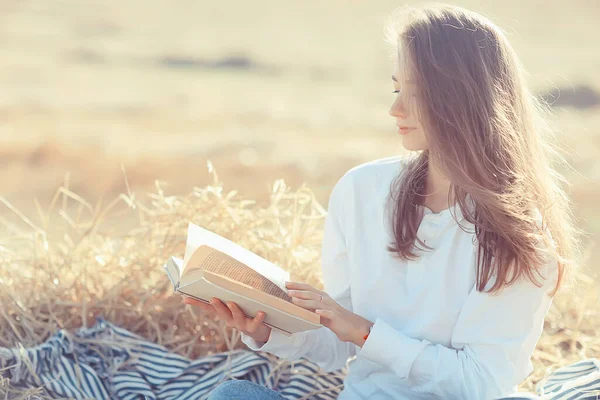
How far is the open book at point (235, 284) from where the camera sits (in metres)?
2.11

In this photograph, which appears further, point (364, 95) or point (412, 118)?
point (364, 95)

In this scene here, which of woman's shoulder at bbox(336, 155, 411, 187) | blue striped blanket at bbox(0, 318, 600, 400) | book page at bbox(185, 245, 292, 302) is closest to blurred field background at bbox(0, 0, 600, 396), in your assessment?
blue striped blanket at bbox(0, 318, 600, 400)

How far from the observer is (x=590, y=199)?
6.62 m

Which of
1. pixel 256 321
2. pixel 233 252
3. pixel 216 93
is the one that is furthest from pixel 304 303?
pixel 216 93

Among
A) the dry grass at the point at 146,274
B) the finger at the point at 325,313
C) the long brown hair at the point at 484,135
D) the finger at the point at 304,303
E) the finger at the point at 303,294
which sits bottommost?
the dry grass at the point at 146,274

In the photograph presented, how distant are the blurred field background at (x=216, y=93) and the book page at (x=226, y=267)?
3.27 meters

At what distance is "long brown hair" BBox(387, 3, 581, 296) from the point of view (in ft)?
7.64

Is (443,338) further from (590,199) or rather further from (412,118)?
(590,199)

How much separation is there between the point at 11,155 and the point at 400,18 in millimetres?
5737

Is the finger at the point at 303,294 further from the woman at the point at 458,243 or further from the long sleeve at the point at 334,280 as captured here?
the long sleeve at the point at 334,280

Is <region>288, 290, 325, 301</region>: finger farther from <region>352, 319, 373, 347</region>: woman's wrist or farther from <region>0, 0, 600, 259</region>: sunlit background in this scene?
<region>0, 0, 600, 259</region>: sunlit background

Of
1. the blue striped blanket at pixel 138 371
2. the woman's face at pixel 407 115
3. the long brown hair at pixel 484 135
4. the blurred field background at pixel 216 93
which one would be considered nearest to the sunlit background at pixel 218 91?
the blurred field background at pixel 216 93

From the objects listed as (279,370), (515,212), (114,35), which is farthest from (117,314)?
(114,35)

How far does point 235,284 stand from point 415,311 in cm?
64
